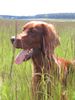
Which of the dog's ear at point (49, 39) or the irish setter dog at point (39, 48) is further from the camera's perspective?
the dog's ear at point (49, 39)

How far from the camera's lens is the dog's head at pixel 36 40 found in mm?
4611

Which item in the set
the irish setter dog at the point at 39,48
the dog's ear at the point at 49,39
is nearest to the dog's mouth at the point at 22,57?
the irish setter dog at the point at 39,48

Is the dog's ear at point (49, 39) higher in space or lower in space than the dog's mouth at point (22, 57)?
higher

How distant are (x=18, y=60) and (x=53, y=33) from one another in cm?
66

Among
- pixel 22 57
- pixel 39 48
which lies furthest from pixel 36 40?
pixel 22 57

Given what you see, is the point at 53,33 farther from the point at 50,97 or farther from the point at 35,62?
the point at 50,97

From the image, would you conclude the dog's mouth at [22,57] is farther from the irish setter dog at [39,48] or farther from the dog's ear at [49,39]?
the dog's ear at [49,39]

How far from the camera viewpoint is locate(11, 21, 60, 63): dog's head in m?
4.61

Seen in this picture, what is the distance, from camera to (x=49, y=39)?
486cm

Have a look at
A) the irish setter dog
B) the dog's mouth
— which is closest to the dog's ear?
the irish setter dog

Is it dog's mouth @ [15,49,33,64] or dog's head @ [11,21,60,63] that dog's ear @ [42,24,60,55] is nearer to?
dog's head @ [11,21,60,63]

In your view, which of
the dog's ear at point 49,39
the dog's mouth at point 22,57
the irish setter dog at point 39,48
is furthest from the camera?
the dog's ear at point 49,39

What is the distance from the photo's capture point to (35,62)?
4.72m

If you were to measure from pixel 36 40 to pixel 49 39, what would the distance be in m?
0.19
